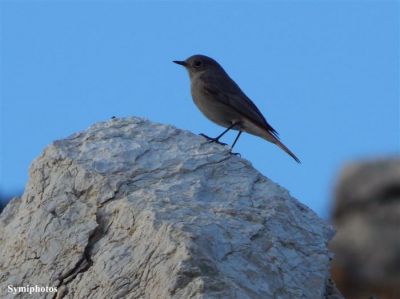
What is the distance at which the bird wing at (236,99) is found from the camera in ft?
46.0

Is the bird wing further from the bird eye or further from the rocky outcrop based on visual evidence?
the rocky outcrop

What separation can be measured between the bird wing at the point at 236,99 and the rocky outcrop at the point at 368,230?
177 inches

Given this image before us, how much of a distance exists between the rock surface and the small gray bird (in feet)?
9.98

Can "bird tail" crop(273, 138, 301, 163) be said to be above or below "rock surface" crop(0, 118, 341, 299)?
above

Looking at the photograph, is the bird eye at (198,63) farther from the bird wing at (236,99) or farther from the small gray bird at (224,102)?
the bird wing at (236,99)

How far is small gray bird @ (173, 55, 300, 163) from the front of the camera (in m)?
14.0

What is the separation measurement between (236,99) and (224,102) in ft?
0.44

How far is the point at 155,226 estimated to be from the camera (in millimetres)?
9273

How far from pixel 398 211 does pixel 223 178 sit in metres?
12.5

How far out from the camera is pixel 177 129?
1104 centimetres

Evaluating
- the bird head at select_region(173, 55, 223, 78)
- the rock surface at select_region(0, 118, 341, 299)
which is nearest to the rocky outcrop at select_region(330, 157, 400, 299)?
the bird head at select_region(173, 55, 223, 78)

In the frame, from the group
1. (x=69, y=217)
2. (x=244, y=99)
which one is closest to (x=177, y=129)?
(x=69, y=217)

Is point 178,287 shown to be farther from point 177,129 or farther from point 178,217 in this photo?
point 177,129

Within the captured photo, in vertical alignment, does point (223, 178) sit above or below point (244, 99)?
below
